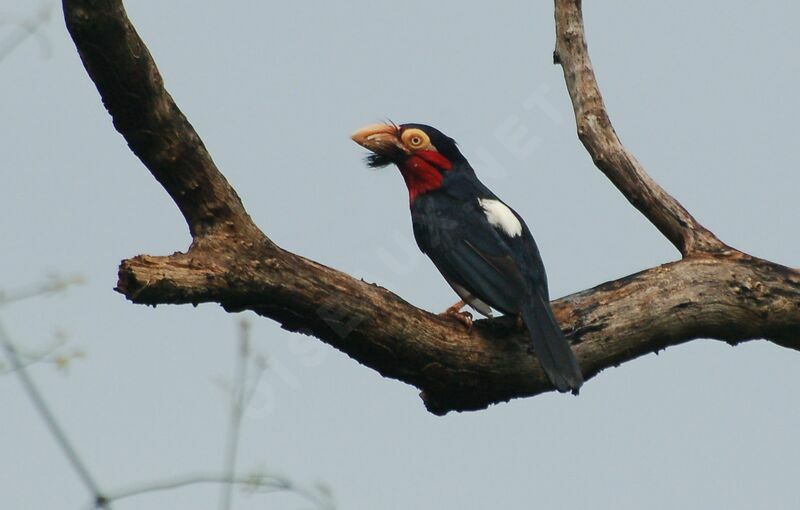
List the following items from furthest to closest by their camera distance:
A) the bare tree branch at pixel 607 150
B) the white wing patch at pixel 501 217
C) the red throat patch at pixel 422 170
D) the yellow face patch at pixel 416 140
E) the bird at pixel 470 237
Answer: the yellow face patch at pixel 416 140, the red throat patch at pixel 422 170, the white wing patch at pixel 501 217, the bare tree branch at pixel 607 150, the bird at pixel 470 237

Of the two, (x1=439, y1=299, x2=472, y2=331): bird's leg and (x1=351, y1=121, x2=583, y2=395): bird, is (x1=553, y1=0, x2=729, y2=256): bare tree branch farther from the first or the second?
(x1=439, y1=299, x2=472, y2=331): bird's leg

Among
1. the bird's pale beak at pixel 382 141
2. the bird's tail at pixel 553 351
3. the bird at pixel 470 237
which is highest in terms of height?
the bird's pale beak at pixel 382 141

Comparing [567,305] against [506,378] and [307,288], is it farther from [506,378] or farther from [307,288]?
[307,288]

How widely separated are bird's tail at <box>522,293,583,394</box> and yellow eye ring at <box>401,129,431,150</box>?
1904 mm

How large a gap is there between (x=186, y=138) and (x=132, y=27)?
49 centimetres

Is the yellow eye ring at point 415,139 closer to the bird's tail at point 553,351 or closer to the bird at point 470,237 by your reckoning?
the bird at point 470,237

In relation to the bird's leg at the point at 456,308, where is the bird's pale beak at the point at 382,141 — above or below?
above

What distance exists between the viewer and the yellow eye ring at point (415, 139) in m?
6.82

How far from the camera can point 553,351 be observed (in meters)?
5.04

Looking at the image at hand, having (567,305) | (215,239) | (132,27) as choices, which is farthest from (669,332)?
(132,27)

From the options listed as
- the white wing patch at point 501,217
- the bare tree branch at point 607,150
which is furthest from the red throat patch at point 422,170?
the bare tree branch at point 607,150

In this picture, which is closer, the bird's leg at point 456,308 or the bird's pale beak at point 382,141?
the bird's leg at point 456,308

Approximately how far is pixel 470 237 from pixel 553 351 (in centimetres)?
111

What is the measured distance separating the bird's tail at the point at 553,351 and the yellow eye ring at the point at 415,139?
1904mm
